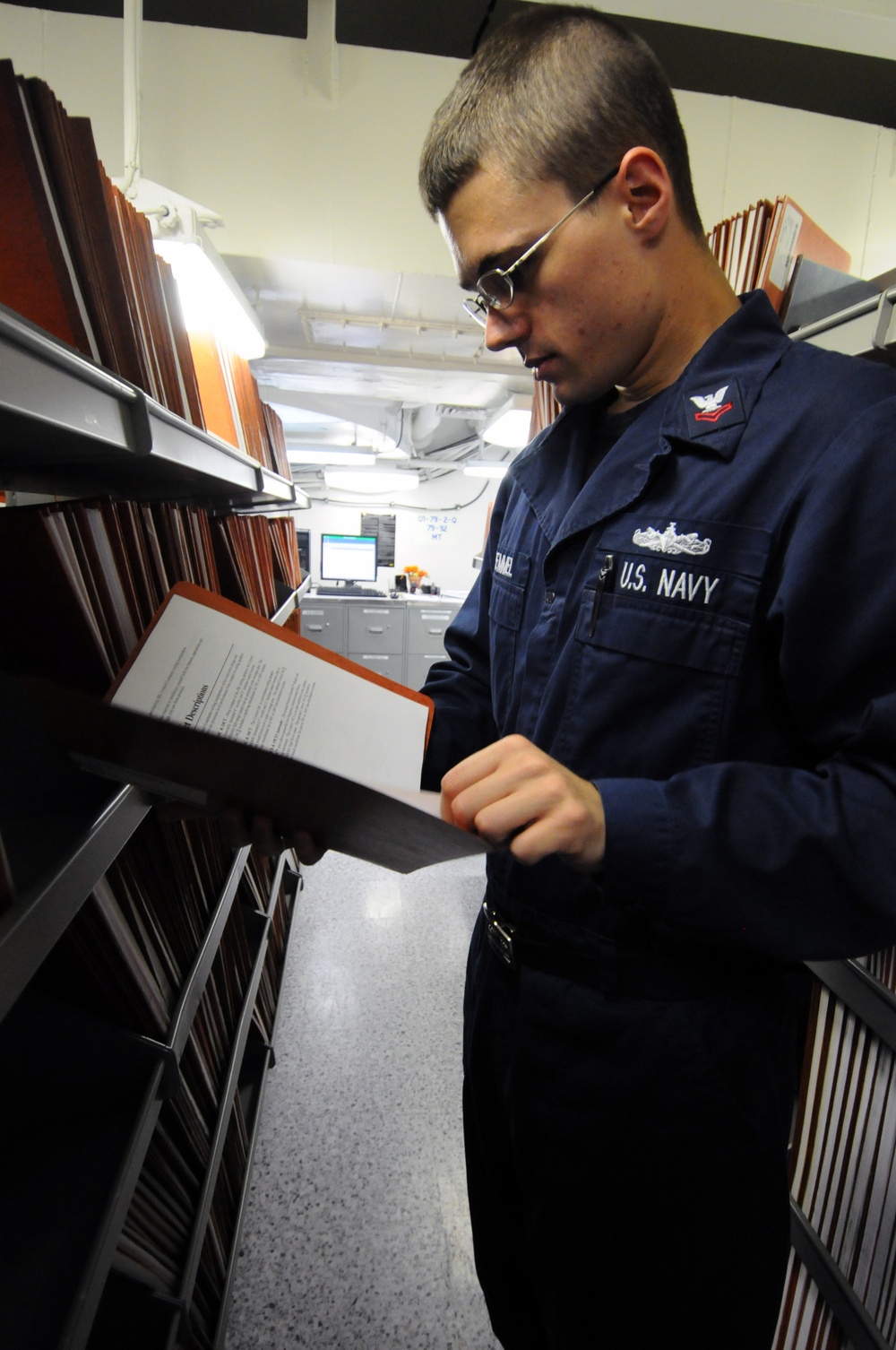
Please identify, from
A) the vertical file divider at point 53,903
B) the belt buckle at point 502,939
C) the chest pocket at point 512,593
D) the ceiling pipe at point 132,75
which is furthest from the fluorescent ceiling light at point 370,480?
the vertical file divider at point 53,903

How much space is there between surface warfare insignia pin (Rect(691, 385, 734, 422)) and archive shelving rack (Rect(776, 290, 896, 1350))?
0.50 metres

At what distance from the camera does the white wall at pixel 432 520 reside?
9.98m

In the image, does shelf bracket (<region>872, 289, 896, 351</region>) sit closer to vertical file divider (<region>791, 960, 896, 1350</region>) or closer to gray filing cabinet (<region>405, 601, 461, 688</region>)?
vertical file divider (<region>791, 960, 896, 1350</region>)

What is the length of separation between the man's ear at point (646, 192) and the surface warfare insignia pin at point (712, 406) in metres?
0.20

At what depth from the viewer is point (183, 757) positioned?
560mm

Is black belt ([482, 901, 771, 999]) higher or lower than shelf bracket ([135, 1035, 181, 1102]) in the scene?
higher

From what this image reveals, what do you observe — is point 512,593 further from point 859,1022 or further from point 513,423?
point 513,423

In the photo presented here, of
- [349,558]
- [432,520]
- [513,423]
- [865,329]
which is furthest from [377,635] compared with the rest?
[865,329]

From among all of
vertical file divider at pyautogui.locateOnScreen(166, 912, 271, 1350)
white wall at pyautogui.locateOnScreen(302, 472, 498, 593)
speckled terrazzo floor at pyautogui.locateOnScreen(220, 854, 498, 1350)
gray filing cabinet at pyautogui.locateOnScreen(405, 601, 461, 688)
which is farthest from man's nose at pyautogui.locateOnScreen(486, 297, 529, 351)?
white wall at pyautogui.locateOnScreen(302, 472, 498, 593)

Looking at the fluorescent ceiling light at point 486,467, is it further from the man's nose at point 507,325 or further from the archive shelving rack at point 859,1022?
the man's nose at point 507,325

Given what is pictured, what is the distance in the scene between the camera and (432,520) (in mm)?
10117

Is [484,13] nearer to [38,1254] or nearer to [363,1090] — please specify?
[38,1254]

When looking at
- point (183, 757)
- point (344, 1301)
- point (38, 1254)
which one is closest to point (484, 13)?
point (183, 757)

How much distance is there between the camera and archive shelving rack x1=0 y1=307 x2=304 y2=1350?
589 millimetres
